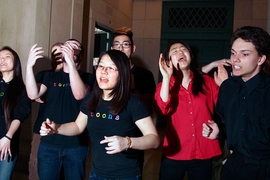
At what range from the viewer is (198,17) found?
743 cm

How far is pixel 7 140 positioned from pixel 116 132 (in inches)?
45.4

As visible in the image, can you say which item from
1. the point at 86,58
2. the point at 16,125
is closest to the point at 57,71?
the point at 16,125

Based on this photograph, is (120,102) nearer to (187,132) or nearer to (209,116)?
(187,132)

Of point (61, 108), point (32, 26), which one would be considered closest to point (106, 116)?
point (61, 108)

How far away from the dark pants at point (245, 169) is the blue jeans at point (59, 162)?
1213 mm

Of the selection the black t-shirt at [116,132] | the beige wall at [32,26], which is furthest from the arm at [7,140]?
the beige wall at [32,26]

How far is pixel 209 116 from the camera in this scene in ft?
7.56

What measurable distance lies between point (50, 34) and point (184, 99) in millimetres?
3228

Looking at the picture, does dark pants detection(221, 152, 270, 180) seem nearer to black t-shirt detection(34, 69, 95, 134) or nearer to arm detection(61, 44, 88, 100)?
arm detection(61, 44, 88, 100)

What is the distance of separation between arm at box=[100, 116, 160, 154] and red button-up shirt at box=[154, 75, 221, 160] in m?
0.44

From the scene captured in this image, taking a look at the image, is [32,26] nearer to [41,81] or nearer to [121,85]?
[41,81]

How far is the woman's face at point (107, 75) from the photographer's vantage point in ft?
5.97

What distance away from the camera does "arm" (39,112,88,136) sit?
6.01 ft

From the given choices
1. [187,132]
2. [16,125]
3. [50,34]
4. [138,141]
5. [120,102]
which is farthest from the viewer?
[50,34]
